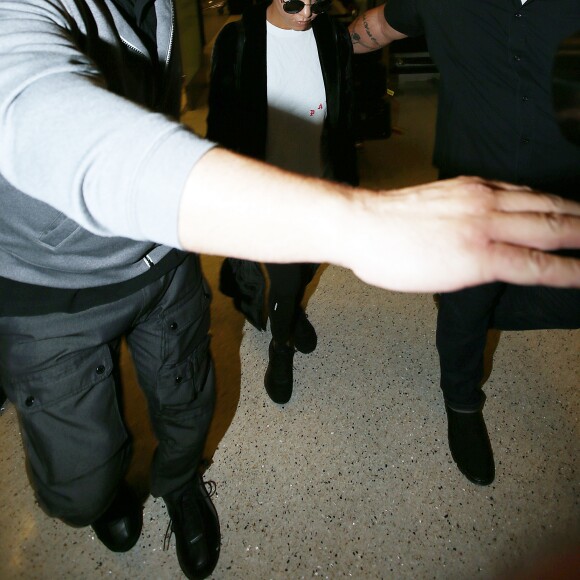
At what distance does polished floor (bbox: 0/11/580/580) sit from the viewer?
1.27m

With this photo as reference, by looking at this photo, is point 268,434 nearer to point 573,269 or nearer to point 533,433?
point 533,433

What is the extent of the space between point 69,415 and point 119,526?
1.95 feet

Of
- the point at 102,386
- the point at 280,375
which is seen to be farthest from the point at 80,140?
the point at 280,375

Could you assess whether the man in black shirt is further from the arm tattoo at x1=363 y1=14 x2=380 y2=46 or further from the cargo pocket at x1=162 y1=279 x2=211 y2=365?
the cargo pocket at x1=162 y1=279 x2=211 y2=365

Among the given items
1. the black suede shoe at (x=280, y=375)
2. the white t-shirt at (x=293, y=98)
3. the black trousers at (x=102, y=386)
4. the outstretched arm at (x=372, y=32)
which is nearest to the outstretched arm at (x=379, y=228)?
the black trousers at (x=102, y=386)

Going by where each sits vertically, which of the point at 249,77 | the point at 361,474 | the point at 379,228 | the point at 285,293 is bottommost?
the point at 361,474

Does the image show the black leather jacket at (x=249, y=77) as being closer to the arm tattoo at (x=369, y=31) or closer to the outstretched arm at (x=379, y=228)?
the arm tattoo at (x=369, y=31)

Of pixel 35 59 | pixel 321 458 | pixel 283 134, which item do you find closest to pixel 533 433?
pixel 321 458

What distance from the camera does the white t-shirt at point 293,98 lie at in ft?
4.72

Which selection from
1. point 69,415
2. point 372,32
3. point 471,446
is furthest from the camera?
point 372,32

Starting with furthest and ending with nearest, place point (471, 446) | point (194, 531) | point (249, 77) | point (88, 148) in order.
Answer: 1. point (471, 446)
2. point (249, 77)
3. point (194, 531)
4. point (88, 148)

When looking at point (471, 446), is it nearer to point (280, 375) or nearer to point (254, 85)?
point (280, 375)

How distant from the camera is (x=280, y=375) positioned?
1.69 m

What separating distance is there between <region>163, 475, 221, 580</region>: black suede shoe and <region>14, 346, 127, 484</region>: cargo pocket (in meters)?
0.42
